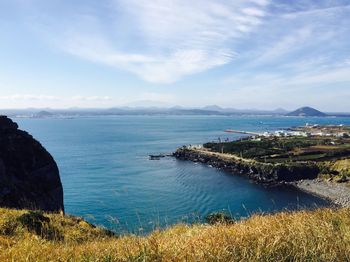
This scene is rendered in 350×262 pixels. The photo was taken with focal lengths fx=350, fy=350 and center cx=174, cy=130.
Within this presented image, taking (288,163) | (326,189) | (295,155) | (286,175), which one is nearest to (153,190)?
(286,175)

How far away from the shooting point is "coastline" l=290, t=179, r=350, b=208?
218ft

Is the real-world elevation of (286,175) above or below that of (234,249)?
below

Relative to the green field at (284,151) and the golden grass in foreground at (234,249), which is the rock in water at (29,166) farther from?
the green field at (284,151)

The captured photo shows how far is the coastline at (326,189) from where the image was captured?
218ft

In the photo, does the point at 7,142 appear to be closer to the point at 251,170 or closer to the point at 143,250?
the point at 143,250

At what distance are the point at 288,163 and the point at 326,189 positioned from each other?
17.7 meters

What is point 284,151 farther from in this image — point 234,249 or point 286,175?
point 234,249

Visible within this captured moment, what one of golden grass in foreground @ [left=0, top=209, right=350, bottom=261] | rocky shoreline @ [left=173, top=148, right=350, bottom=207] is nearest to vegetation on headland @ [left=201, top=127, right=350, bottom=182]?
rocky shoreline @ [left=173, top=148, right=350, bottom=207]

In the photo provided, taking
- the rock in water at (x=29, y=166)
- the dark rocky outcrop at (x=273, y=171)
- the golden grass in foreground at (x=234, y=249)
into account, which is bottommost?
the dark rocky outcrop at (x=273, y=171)

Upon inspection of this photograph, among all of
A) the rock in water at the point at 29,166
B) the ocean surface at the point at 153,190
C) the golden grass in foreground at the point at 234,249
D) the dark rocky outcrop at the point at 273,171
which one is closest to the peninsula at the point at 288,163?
the dark rocky outcrop at the point at 273,171

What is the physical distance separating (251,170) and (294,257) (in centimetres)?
8985

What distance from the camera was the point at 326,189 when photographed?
7400 centimetres

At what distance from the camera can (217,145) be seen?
12738cm

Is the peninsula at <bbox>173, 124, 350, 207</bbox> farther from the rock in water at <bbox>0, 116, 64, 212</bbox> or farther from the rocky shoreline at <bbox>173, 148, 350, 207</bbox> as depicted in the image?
the rock in water at <bbox>0, 116, 64, 212</bbox>
